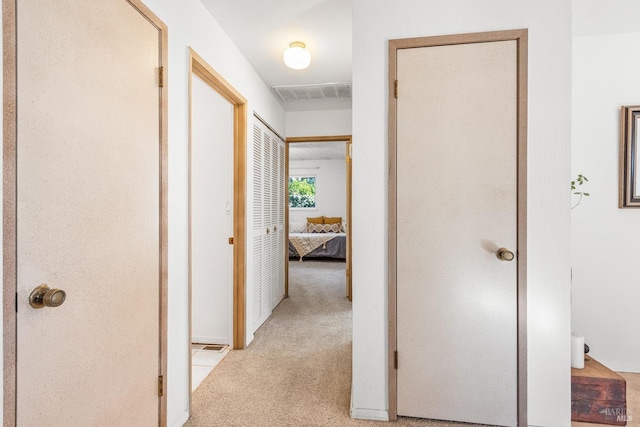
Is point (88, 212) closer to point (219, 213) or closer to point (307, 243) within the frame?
point (219, 213)

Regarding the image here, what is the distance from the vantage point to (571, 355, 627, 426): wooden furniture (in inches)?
71.1

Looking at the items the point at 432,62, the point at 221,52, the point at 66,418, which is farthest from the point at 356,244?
the point at 221,52

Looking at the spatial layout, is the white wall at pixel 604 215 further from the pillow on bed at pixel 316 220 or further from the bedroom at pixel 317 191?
the pillow on bed at pixel 316 220

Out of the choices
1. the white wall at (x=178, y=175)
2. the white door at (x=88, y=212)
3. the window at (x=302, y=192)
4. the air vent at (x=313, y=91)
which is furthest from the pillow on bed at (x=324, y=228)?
the white door at (x=88, y=212)

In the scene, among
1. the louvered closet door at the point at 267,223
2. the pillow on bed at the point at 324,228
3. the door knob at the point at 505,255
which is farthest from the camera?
the pillow on bed at the point at 324,228

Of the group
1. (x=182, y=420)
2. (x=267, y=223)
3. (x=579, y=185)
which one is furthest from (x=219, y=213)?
(x=579, y=185)

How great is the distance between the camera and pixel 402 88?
1834 millimetres

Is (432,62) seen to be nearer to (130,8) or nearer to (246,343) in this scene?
(130,8)

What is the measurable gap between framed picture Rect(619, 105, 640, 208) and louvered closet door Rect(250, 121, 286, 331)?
2.76 m

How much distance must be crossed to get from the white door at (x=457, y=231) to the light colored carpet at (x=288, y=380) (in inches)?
10.3

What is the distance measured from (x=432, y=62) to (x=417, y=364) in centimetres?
157

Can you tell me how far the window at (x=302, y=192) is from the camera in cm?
921

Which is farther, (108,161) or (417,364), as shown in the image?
(417,364)

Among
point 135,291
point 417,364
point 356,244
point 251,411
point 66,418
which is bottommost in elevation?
point 251,411
